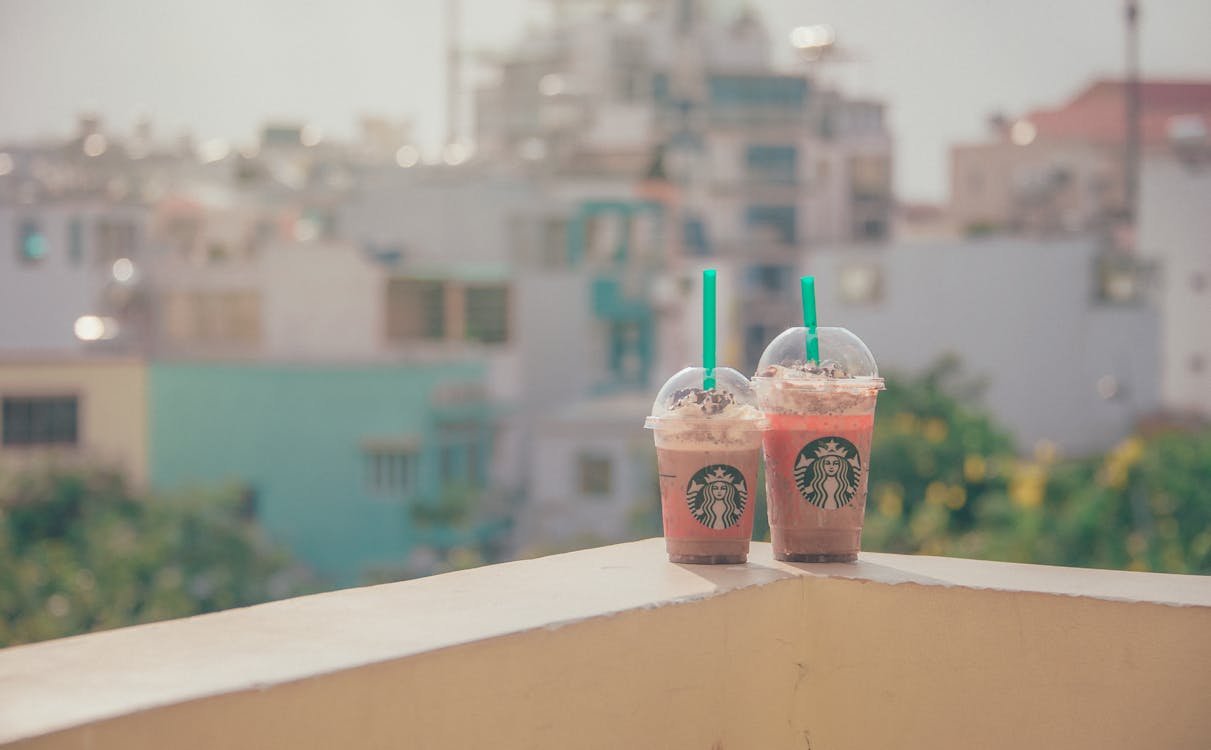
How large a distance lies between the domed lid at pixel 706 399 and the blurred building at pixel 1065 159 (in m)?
29.9

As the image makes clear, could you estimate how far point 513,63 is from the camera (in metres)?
35.1

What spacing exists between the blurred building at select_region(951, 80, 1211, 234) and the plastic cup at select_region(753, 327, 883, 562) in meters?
29.9

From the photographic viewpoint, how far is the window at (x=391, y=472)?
2409 cm

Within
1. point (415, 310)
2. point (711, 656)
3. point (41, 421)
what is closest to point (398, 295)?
point (415, 310)

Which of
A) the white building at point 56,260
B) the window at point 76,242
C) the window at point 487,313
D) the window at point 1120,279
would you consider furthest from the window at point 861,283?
the window at point 76,242

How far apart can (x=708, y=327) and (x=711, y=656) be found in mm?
588

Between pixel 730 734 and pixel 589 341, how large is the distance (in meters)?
27.1

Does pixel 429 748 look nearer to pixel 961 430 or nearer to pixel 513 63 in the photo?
pixel 961 430

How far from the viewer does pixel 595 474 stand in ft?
82.8

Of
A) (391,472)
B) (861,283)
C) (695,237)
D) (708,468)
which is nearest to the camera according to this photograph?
(708,468)

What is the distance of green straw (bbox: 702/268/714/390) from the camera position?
2.62 m

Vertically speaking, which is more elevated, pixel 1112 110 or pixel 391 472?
pixel 1112 110

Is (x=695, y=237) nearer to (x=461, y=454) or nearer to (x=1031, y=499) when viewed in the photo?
(x=461, y=454)

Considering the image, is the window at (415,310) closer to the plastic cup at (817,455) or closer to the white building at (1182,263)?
the white building at (1182,263)
